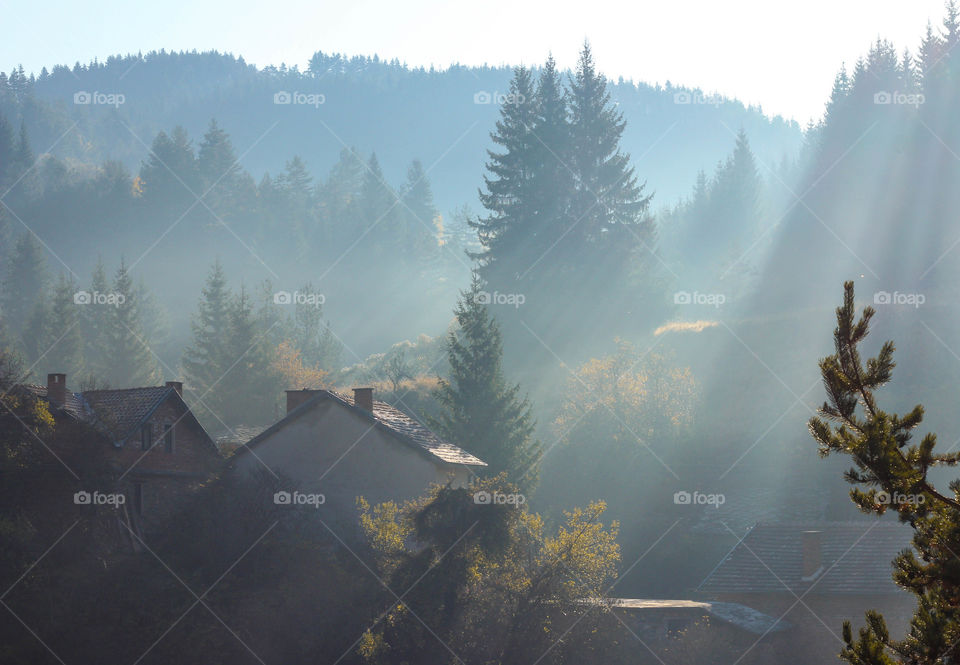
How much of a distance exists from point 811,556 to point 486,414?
52.8 ft

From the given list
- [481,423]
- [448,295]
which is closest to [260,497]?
[481,423]

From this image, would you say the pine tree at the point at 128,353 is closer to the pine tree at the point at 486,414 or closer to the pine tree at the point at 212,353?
the pine tree at the point at 212,353

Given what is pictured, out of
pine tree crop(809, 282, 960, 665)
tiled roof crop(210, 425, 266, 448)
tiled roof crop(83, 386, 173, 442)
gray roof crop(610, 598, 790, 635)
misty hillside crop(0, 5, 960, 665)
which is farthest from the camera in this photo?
tiled roof crop(210, 425, 266, 448)

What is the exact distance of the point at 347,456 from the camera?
110ft

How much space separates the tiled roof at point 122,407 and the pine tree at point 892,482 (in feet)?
93.9

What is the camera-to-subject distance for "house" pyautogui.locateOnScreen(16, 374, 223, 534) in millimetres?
31234

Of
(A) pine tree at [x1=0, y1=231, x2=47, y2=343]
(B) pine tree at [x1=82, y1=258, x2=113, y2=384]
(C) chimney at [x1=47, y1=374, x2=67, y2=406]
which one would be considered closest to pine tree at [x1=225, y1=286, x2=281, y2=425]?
(B) pine tree at [x1=82, y1=258, x2=113, y2=384]

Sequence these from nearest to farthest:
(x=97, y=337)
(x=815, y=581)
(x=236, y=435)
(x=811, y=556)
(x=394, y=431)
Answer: (x=815, y=581) → (x=811, y=556) → (x=394, y=431) → (x=236, y=435) → (x=97, y=337)

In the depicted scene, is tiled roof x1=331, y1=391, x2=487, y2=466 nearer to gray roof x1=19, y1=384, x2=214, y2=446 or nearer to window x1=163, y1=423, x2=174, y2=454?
window x1=163, y1=423, x2=174, y2=454

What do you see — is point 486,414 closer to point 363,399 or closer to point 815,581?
point 363,399

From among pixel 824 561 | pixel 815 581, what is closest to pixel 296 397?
pixel 815 581

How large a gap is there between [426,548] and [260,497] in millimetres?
7067

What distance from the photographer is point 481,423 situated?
4231 centimetres

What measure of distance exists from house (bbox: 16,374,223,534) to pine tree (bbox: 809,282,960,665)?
26.9 m
